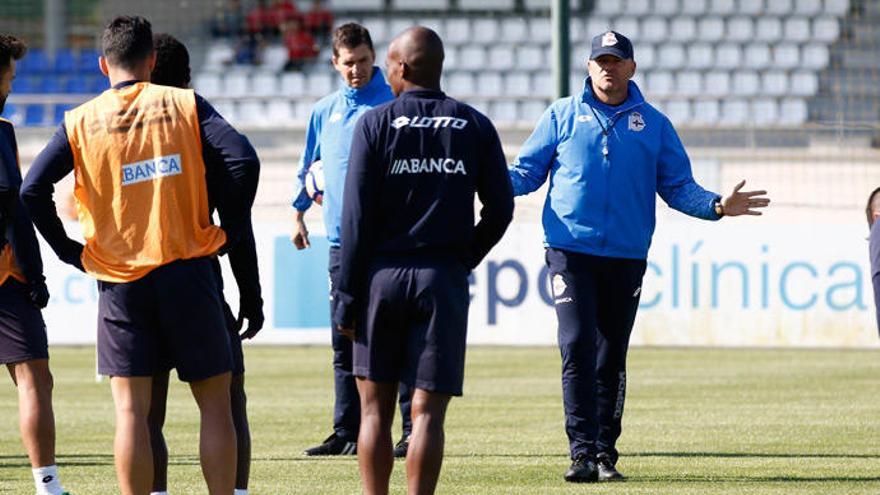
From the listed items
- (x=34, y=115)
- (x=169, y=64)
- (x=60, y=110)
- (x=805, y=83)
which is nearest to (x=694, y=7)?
(x=805, y=83)

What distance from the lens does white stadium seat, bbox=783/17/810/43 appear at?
1001 inches

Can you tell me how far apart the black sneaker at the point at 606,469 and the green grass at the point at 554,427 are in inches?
3.2

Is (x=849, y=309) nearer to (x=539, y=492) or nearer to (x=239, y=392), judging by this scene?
(x=539, y=492)

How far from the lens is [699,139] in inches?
797

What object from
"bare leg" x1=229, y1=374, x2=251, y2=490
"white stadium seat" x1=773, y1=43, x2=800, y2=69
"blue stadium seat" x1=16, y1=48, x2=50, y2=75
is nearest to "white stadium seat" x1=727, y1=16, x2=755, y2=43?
"white stadium seat" x1=773, y1=43, x2=800, y2=69

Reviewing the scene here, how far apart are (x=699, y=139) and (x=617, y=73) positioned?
1195 cm

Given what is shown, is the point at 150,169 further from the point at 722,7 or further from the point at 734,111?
the point at 722,7

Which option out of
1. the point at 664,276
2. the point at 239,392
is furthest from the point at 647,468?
the point at 664,276

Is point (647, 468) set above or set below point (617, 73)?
below

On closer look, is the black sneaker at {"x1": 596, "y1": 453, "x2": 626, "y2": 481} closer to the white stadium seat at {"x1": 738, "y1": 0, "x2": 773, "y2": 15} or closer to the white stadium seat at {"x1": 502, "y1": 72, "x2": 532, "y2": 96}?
the white stadium seat at {"x1": 502, "y1": 72, "x2": 532, "y2": 96}

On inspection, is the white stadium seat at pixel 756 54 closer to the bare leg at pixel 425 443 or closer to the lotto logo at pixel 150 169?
the bare leg at pixel 425 443

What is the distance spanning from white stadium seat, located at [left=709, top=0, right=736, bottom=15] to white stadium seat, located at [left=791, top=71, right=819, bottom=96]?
5.11ft

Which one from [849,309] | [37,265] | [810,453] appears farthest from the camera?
[849,309]

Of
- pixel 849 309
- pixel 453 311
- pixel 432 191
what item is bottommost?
pixel 849 309
